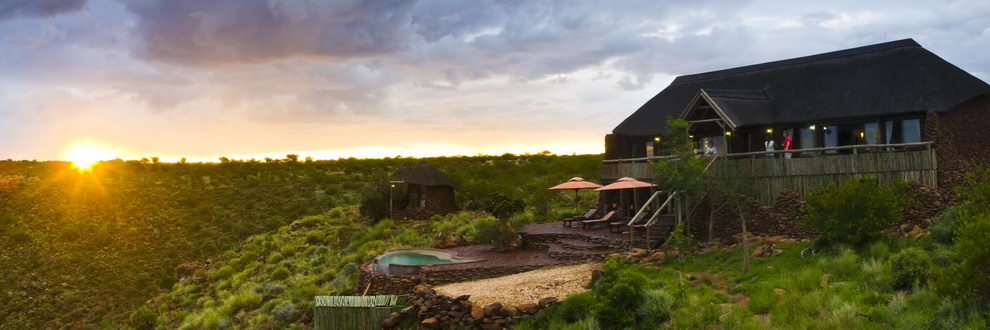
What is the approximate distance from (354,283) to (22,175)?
168ft

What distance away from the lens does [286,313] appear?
982 inches

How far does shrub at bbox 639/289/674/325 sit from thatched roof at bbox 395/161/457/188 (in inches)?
954

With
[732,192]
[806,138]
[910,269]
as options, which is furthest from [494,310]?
[806,138]

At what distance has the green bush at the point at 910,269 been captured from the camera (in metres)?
15.5

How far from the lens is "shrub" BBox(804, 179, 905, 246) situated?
19.0 m

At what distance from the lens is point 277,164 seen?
81.8 meters

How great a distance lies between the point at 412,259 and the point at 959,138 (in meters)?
18.9

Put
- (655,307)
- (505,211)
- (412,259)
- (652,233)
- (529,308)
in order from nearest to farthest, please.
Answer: (655,307)
(529,308)
(652,233)
(412,259)
(505,211)

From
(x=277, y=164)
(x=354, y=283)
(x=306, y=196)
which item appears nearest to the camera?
(x=354, y=283)

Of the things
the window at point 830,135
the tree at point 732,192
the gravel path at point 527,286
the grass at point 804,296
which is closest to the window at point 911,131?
the window at point 830,135

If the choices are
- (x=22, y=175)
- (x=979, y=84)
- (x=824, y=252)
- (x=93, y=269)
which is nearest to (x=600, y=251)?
(x=824, y=252)

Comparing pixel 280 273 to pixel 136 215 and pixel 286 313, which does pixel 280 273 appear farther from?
pixel 136 215

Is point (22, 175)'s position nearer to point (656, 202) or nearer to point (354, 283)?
point (354, 283)

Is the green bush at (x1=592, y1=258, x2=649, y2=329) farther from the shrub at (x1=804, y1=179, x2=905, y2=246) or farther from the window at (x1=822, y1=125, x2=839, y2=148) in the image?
the window at (x1=822, y1=125, x2=839, y2=148)
